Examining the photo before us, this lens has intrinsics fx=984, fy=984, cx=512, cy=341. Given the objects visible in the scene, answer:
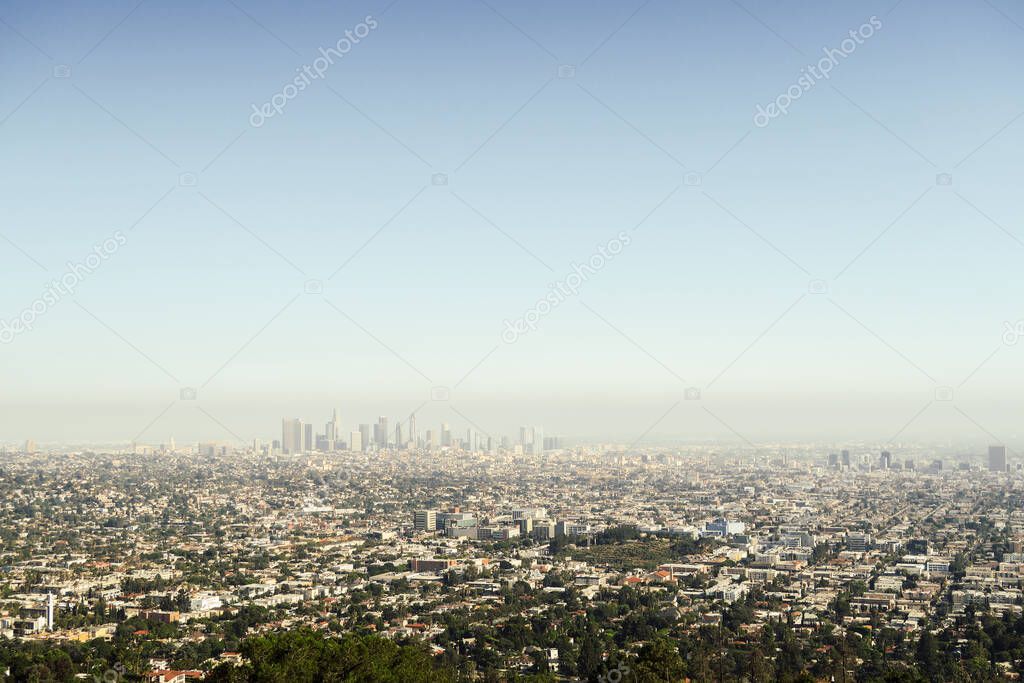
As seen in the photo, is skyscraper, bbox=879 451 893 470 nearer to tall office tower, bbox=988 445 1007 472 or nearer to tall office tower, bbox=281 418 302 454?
tall office tower, bbox=988 445 1007 472

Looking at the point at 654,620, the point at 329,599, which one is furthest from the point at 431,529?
the point at 654,620

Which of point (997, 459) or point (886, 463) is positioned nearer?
point (997, 459)

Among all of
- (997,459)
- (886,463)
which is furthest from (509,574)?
(886,463)

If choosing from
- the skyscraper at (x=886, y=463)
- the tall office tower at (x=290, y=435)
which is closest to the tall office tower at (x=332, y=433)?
the tall office tower at (x=290, y=435)

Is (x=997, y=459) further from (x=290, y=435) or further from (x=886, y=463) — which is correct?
(x=290, y=435)

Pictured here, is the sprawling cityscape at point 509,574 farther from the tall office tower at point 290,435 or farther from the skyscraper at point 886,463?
the tall office tower at point 290,435

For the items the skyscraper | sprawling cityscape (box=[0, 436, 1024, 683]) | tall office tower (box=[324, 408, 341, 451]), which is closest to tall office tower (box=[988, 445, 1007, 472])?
sprawling cityscape (box=[0, 436, 1024, 683])
